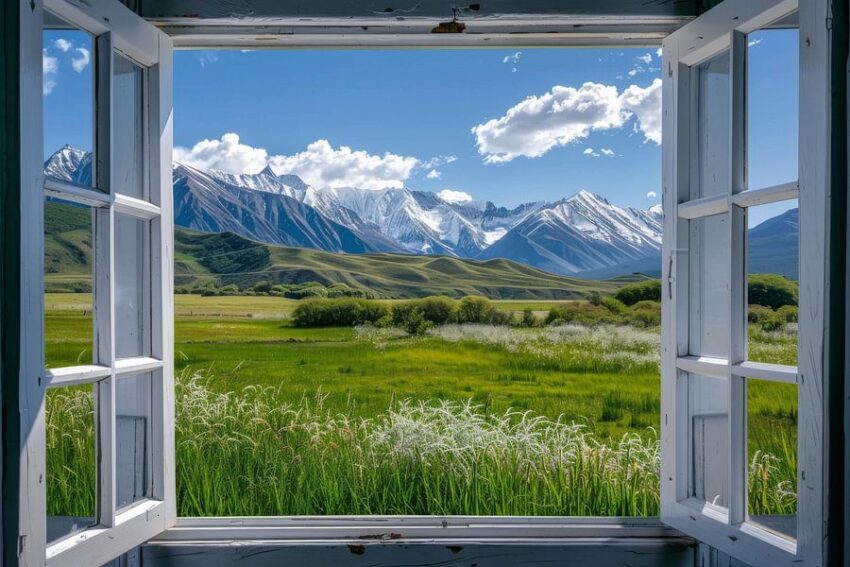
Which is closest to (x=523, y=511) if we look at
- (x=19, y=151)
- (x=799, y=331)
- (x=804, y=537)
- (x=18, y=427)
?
(x=804, y=537)

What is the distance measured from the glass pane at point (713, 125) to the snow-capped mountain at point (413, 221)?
1171 mm

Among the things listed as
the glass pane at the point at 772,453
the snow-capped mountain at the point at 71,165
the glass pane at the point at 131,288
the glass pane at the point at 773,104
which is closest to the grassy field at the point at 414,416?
the glass pane at the point at 772,453

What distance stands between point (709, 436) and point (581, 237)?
1.40 m

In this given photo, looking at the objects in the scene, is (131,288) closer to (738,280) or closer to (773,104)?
(738,280)

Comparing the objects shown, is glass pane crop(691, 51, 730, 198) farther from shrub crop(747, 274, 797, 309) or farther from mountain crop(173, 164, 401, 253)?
mountain crop(173, 164, 401, 253)

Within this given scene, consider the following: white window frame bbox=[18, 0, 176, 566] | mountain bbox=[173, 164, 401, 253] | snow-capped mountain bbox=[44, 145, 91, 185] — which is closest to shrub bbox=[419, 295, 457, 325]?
mountain bbox=[173, 164, 401, 253]

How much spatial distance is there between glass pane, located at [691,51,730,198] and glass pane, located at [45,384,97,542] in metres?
1.38

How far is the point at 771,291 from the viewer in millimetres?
1241

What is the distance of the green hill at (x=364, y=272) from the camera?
2.54 m

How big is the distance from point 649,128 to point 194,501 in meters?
2.27

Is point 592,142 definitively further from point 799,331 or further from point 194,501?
point 194,501

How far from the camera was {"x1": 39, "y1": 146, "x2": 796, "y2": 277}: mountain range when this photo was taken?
2.54 m

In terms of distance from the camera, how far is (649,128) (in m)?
2.62

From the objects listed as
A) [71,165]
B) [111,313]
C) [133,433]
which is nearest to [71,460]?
[133,433]
